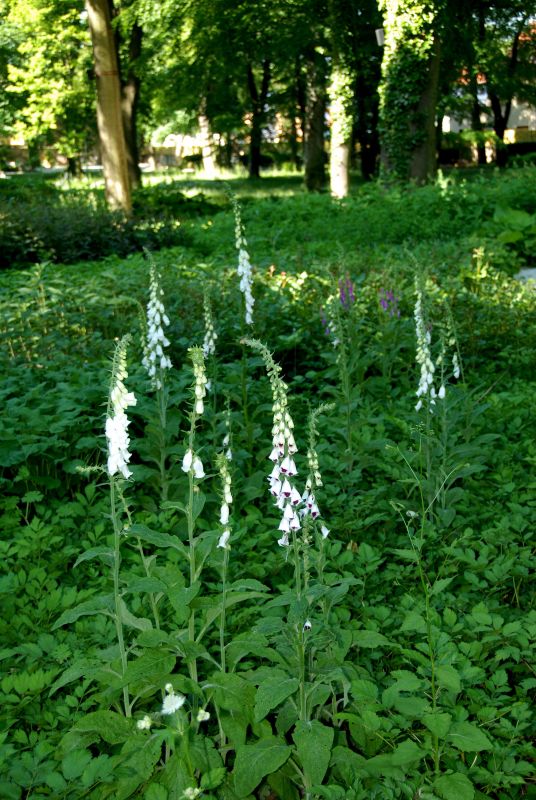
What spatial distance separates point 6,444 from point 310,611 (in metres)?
2.65

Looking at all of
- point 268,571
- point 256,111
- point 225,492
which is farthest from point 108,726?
point 256,111

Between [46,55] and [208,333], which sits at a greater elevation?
[46,55]

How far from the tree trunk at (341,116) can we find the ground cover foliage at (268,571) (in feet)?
43.0

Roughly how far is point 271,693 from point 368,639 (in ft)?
1.52

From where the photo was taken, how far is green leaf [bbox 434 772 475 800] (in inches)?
91.7

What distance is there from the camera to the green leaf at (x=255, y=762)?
7.97 feet

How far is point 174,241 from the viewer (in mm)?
14031

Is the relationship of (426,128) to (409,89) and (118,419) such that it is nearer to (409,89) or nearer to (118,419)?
(409,89)

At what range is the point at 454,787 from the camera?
7.73ft

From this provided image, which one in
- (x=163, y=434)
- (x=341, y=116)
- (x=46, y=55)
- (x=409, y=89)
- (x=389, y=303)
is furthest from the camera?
(x=46, y=55)

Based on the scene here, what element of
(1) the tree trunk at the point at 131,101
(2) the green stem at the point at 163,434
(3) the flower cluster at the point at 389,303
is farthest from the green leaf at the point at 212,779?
(1) the tree trunk at the point at 131,101

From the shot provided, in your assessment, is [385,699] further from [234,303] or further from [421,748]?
[234,303]

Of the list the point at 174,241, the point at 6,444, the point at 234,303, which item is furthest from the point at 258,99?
the point at 6,444

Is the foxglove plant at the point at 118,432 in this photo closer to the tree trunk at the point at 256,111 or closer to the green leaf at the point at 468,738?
the green leaf at the point at 468,738
